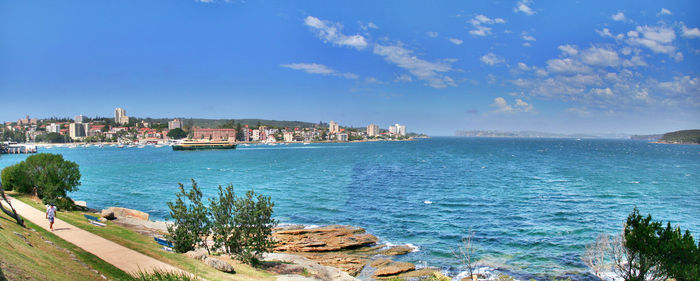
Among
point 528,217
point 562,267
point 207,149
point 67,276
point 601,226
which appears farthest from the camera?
point 207,149

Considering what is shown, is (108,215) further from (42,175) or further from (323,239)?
(323,239)

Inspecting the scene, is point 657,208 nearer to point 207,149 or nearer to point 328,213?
point 328,213

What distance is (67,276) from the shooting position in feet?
39.6

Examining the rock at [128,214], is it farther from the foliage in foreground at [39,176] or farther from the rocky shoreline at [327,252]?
the foliage in foreground at [39,176]

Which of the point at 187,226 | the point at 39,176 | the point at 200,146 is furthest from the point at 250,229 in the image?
the point at 200,146

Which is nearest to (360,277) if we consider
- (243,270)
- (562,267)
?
(243,270)

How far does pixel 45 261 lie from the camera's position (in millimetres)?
12922

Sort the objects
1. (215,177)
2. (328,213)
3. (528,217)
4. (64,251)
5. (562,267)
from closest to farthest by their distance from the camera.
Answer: (64,251) → (562,267) → (528,217) → (328,213) → (215,177)

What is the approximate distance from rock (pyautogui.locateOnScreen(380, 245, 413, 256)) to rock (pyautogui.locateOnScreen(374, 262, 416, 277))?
89.9 inches

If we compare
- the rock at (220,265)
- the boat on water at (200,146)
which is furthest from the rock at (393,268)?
the boat on water at (200,146)

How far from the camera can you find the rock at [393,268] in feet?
69.5

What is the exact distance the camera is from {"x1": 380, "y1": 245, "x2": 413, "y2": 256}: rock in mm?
24920

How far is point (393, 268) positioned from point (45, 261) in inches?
639

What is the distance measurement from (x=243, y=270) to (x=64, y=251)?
8.02 metres
